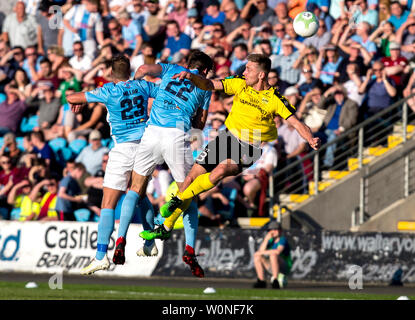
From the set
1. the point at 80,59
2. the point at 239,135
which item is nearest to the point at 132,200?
the point at 239,135

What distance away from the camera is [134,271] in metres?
24.0

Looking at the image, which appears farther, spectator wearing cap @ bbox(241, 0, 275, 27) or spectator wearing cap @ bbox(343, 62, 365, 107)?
spectator wearing cap @ bbox(241, 0, 275, 27)

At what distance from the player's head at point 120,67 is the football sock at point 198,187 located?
1.70 m

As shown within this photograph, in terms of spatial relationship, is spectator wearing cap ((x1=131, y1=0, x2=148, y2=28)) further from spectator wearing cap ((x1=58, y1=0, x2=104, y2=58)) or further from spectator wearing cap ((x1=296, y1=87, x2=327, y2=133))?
spectator wearing cap ((x1=296, y1=87, x2=327, y2=133))

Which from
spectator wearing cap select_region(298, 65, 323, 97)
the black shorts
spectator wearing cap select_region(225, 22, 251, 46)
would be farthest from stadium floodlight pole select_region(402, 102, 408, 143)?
the black shorts

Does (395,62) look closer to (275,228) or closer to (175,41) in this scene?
(275,228)

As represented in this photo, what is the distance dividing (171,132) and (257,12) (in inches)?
481

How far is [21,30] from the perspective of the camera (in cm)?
2916

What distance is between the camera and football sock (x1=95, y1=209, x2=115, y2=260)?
1427cm

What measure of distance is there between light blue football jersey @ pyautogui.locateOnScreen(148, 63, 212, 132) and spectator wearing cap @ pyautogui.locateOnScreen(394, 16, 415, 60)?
9949 mm
